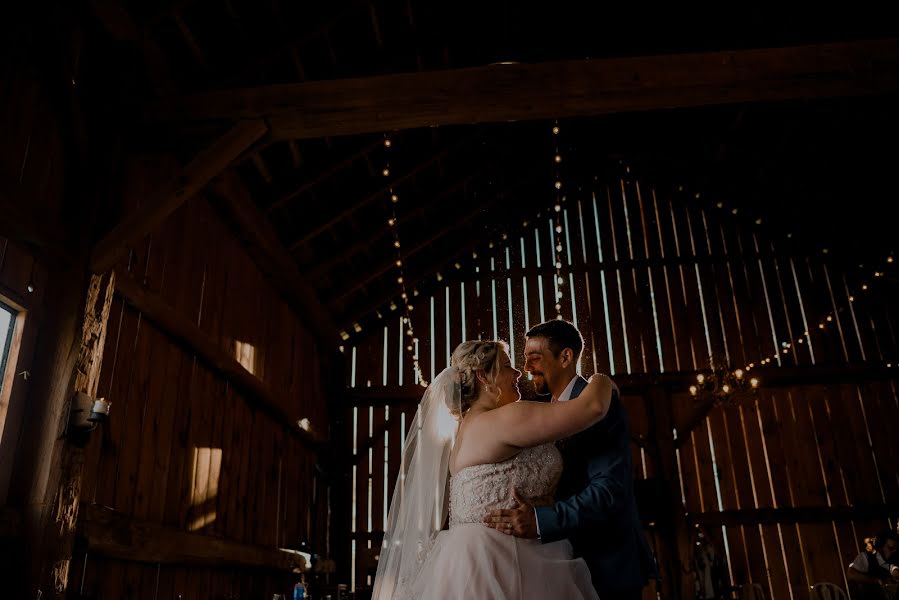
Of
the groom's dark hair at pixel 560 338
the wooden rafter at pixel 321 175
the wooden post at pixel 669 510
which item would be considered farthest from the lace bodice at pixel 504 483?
the wooden post at pixel 669 510

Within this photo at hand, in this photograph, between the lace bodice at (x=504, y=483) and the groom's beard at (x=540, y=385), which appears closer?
the lace bodice at (x=504, y=483)

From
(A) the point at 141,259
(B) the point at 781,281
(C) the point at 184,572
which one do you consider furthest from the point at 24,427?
(B) the point at 781,281

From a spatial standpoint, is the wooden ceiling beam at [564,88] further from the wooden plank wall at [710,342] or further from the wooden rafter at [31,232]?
the wooden plank wall at [710,342]

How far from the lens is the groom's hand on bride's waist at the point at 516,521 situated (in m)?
2.48

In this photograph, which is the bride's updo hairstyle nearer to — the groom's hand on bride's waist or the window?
the groom's hand on bride's waist

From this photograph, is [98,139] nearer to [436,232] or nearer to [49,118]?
[49,118]

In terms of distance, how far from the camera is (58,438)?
3711mm

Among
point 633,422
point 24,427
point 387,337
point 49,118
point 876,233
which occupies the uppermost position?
point 876,233

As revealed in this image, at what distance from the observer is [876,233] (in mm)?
9734

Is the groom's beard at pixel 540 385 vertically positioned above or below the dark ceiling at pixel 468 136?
below

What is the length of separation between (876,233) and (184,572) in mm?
9394

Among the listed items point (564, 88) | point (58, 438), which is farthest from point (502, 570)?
point (564, 88)

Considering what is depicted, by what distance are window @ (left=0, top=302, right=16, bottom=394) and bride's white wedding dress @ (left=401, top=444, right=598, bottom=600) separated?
2402 millimetres

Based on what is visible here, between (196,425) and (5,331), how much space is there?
219 centimetres
